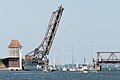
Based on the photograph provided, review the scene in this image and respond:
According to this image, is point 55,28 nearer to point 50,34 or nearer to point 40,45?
point 50,34

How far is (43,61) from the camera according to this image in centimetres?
19662

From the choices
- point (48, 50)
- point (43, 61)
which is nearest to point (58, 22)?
point (48, 50)

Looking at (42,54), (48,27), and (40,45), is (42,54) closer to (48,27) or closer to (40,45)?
(40,45)

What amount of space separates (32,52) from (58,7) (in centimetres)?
3385

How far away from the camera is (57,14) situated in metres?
164

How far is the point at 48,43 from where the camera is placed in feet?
573

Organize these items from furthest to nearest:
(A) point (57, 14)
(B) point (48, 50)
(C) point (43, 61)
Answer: (C) point (43, 61), (B) point (48, 50), (A) point (57, 14)

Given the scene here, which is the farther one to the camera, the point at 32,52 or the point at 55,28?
the point at 32,52

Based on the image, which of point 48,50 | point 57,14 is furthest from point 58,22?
point 48,50

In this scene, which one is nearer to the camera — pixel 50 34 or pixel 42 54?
pixel 50 34

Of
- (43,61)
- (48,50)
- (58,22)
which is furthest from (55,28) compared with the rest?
(43,61)

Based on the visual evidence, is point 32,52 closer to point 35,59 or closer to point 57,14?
point 35,59

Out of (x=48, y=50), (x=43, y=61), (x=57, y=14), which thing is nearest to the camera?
(x=57, y=14)

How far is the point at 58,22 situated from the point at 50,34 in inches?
237
